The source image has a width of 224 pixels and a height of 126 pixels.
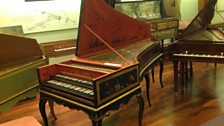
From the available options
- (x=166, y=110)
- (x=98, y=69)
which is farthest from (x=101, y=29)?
(x=166, y=110)

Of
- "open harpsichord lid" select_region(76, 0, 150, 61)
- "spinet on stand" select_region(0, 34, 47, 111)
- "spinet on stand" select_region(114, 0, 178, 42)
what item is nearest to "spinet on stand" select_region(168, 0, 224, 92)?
"open harpsichord lid" select_region(76, 0, 150, 61)

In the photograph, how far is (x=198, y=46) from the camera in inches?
137

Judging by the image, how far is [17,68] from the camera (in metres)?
2.55

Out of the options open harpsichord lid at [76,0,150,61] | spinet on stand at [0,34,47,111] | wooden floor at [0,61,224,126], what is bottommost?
wooden floor at [0,61,224,126]

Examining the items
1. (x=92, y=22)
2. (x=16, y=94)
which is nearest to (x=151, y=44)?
(x=92, y=22)

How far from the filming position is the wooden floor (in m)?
3.16

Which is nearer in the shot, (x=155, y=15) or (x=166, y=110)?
(x=166, y=110)

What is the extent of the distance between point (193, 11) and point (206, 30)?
2.67 m

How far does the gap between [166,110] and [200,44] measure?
3.25ft

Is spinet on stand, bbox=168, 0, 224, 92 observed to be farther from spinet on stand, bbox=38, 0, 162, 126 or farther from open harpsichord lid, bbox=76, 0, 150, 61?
open harpsichord lid, bbox=76, 0, 150, 61

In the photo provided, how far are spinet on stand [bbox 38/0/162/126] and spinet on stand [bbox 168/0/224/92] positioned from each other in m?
0.49

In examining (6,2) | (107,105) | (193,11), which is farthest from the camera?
(193,11)

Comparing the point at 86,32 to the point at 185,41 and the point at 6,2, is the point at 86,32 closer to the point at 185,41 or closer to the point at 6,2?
the point at 185,41

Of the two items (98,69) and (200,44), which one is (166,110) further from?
(98,69)
